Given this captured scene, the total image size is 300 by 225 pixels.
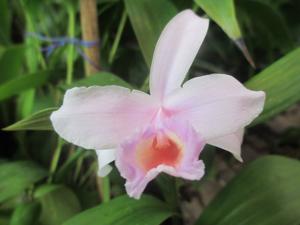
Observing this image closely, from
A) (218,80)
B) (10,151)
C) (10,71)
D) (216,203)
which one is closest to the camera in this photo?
(218,80)

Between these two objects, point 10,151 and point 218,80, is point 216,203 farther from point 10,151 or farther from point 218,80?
point 10,151

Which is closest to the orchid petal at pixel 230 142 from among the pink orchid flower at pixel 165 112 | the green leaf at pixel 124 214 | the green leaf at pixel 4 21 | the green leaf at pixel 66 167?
the pink orchid flower at pixel 165 112

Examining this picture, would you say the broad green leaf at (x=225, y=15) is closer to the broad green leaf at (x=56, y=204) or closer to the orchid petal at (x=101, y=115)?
the orchid petal at (x=101, y=115)

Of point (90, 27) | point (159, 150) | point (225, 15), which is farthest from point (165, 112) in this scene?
point (90, 27)

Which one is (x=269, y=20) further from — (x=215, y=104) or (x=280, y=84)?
(x=215, y=104)

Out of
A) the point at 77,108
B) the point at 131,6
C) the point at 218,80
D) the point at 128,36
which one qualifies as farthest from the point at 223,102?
the point at 128,36

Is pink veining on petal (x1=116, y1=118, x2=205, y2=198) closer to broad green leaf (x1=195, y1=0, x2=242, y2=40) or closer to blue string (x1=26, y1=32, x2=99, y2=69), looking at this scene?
broad green leaf (x1=195, y1=0, x2=242, y2=40)

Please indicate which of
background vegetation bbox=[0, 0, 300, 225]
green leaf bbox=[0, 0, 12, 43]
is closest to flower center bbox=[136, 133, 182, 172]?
background vegetation bbox=[0, 0, 300, 225]
